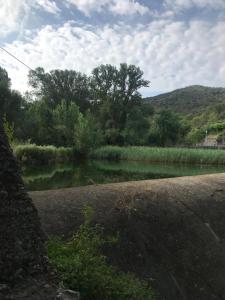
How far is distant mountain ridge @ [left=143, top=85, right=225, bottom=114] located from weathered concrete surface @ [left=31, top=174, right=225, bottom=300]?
4181 inches

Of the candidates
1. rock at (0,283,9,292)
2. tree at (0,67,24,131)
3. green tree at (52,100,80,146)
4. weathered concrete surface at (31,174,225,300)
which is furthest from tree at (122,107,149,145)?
rock at (0,283,9,292)

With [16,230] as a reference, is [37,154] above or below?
Result: below

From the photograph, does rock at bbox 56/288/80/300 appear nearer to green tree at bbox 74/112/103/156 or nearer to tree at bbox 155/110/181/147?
green tree at bbox 74/112/103/156

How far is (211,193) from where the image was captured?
505cm

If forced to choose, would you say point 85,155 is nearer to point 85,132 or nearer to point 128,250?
point 85,132

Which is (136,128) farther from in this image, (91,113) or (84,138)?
(84,138)

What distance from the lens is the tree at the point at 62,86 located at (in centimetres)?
5966

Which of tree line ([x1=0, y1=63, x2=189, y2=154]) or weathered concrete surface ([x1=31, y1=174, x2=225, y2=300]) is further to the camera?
tree line ([x1=0, y1=63, x2=189, y2=154])

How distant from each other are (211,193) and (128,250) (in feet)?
6.46

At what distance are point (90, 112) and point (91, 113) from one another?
0.33m

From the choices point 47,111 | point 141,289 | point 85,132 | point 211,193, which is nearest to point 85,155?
point 85,132

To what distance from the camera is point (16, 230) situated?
1760 mm

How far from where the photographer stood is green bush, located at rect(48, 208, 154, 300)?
2.22m

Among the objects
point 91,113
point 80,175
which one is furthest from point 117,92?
point 80,175
